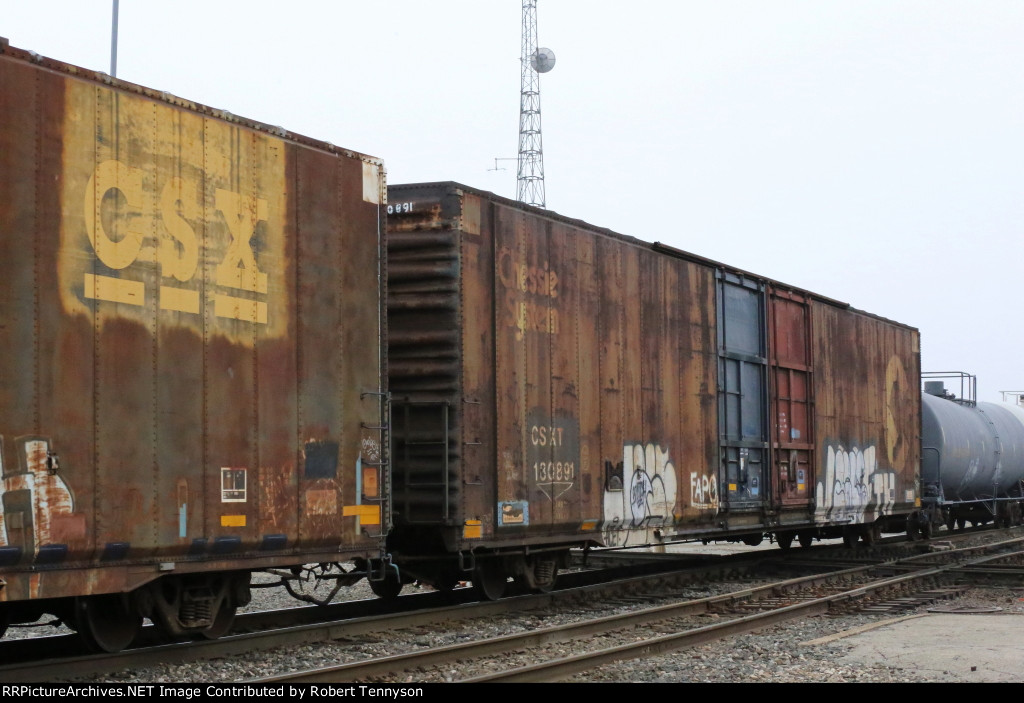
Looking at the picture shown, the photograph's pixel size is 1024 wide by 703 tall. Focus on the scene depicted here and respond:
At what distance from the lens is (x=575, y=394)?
12383 millimetres

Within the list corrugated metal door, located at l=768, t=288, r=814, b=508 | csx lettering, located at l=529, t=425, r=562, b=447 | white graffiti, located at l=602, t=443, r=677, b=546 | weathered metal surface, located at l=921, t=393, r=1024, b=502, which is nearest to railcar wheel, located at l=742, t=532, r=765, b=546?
corrugated metal door, located at l=768, t=288, r=814, b=508

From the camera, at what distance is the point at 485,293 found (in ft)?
36.9

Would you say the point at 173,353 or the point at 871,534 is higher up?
the point at 173,353

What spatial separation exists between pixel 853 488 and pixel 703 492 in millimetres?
5538

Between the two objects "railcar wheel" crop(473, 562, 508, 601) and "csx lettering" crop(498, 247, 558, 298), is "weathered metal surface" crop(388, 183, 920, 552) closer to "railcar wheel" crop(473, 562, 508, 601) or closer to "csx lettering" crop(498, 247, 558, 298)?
"csx lettering" crop(498, 247, 558, 298)

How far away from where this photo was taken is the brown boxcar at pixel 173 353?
22.7 ft

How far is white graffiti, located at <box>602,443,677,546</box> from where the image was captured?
12.8 m

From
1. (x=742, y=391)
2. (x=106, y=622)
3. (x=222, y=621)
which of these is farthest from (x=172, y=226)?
(x=742, y=391)

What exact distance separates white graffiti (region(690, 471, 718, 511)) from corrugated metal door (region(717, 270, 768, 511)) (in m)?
0.29

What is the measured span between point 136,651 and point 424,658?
2.16 m

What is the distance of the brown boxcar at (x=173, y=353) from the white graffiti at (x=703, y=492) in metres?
5.80

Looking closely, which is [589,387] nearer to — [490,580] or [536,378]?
[536,378]
